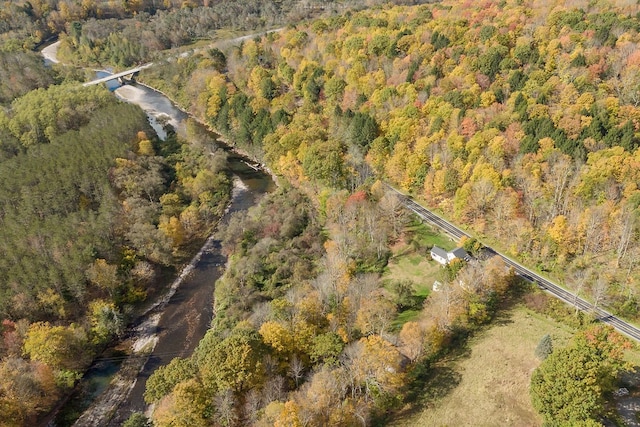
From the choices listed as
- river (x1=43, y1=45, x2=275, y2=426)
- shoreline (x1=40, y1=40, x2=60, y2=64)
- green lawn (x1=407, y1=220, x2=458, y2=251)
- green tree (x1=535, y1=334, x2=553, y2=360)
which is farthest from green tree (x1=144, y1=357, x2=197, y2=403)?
shoreline (x1=40, y1=40, x2=60, y2=64)

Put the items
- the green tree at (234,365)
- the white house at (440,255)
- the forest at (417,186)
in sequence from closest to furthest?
1. the green tree at (234,365)
2. the forest at (417,186)
3. the white house at (440,255)

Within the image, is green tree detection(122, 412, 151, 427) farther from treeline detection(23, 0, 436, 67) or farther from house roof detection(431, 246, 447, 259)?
treeline detection(23, 0, 436, 67)

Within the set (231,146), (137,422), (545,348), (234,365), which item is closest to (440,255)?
(545,348)

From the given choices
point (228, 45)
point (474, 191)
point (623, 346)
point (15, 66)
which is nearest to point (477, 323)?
point (623, 346)

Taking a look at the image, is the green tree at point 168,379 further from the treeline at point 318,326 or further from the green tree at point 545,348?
the green tree at point 545,348

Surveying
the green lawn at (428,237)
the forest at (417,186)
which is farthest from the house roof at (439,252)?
the forest at (417,186)
